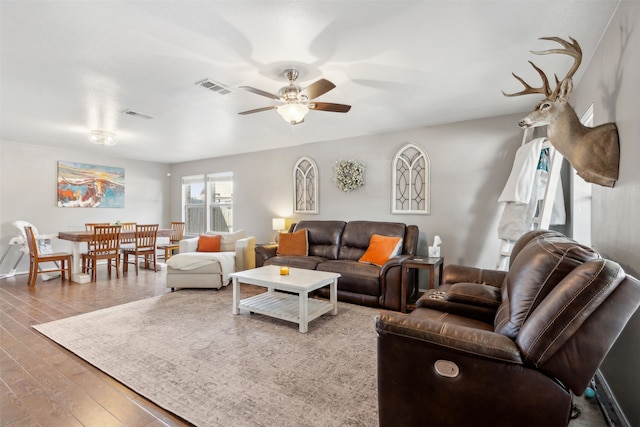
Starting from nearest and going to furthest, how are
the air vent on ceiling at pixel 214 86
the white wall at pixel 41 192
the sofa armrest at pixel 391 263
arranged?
the air vent on ceiling at pixel 214 86, the sofa armrest at pixel 391 263, the white wall at pixel 41 192

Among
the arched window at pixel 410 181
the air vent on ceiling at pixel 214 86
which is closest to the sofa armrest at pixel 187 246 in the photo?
the air vent on ceiling at pixel 214 86

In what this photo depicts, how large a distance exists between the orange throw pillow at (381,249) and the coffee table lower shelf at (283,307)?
977 mm

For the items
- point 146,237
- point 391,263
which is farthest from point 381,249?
point 146,237

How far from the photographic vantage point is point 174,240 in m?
6.93

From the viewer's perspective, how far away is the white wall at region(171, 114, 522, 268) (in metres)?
3.89

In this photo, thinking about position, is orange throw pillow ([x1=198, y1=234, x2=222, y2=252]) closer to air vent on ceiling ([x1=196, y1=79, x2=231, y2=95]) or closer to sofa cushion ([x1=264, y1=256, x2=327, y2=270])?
sofa cushion ([x1=264, y1=256, x2=327, y2=270])

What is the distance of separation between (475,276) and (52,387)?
3.34 m

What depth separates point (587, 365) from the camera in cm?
111

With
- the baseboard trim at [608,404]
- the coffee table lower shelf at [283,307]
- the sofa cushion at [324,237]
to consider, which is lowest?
the baseboard trim at [608,404]

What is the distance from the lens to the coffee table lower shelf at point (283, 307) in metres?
3.01

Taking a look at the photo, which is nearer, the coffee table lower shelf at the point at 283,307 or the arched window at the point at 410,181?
the coffee table lower shelf at the point at 283,307

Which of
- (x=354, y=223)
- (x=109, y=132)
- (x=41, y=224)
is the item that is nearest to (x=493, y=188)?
(x=354, y=223)

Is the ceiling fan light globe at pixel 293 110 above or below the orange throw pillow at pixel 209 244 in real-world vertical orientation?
above

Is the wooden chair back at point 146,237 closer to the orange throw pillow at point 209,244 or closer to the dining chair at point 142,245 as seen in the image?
the dining chair at point 142,245
